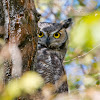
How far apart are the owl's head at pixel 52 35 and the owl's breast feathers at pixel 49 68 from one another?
0.53 feet

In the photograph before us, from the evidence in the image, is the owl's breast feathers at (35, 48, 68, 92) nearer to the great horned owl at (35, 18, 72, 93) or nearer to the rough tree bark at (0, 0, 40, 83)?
the great horned owl at (35, 18, 72, 93)

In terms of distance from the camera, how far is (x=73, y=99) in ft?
2.40

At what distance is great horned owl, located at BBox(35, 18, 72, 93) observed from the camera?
85.7 inches

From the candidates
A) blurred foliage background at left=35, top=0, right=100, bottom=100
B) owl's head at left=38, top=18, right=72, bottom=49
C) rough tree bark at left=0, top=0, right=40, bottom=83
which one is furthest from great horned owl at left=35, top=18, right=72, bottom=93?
rough tree bark at left=0, top=0, right=40, bottom=83

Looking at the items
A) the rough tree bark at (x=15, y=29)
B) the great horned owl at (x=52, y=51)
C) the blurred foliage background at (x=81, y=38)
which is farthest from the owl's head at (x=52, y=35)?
the rough tree bark at (x=15, y=29)

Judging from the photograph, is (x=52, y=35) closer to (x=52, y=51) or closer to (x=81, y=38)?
(x=52, y=51)

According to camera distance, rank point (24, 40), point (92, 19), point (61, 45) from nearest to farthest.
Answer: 1. point (92, 19)
2. point (24, 40)
3. point (61, 45)

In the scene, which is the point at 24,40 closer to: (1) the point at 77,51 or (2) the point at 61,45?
(2) the point at 61,45

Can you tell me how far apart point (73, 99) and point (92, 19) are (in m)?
0.32

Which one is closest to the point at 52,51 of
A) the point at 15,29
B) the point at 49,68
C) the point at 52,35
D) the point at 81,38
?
the point at 52,35

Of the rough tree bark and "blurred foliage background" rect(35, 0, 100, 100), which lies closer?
"blurred foliage background" rect(35, 0, 100, 100)

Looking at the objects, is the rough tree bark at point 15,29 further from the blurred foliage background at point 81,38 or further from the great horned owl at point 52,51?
the great horned owl at point 52,51

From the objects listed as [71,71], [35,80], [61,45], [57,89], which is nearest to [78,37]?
[35,80]

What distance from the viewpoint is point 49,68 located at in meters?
2.21
